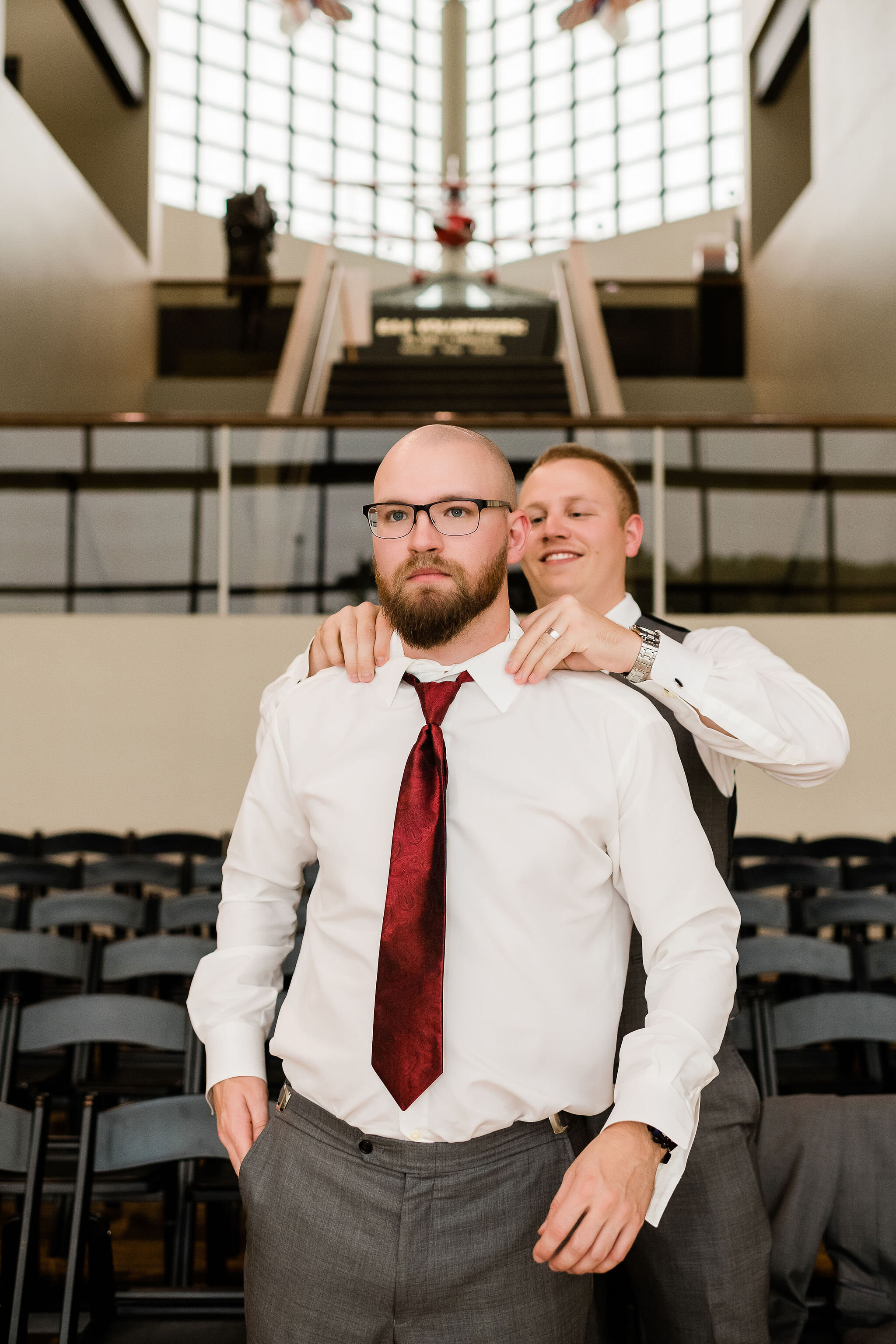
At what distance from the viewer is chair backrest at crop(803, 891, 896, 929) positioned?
134 inches

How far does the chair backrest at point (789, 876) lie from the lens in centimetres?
409

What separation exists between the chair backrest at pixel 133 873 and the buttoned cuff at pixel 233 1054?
9.27ft

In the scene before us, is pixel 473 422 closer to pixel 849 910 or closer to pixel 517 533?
pixel 849 910

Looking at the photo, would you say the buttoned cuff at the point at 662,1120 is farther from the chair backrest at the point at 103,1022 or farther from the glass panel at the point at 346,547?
the glass panel at the point at 346,547

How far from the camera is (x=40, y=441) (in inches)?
232

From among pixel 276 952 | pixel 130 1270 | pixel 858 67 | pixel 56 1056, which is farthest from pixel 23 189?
pixel 276 952

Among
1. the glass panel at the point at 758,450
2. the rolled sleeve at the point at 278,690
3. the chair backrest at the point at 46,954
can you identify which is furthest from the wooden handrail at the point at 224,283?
the rolled sleeve at the point at 278,690

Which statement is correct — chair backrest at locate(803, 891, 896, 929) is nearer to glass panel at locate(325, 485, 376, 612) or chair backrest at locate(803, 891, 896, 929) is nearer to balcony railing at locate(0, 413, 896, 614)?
balcony railing at locate(0, 413, 896, 614)

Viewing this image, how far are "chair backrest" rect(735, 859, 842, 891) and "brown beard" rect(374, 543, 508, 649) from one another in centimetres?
295

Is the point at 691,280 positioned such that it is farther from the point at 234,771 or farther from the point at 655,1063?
the point at 655,1063

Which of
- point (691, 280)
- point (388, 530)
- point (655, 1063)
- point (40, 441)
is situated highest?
point (691, 280)

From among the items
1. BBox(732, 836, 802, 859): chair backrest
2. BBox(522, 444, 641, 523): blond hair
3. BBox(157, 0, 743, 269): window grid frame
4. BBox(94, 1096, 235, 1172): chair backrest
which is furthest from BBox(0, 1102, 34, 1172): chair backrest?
BBox(157, 0, 743, 269): window grid frame

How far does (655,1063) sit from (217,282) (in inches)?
473

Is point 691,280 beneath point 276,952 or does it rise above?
above
